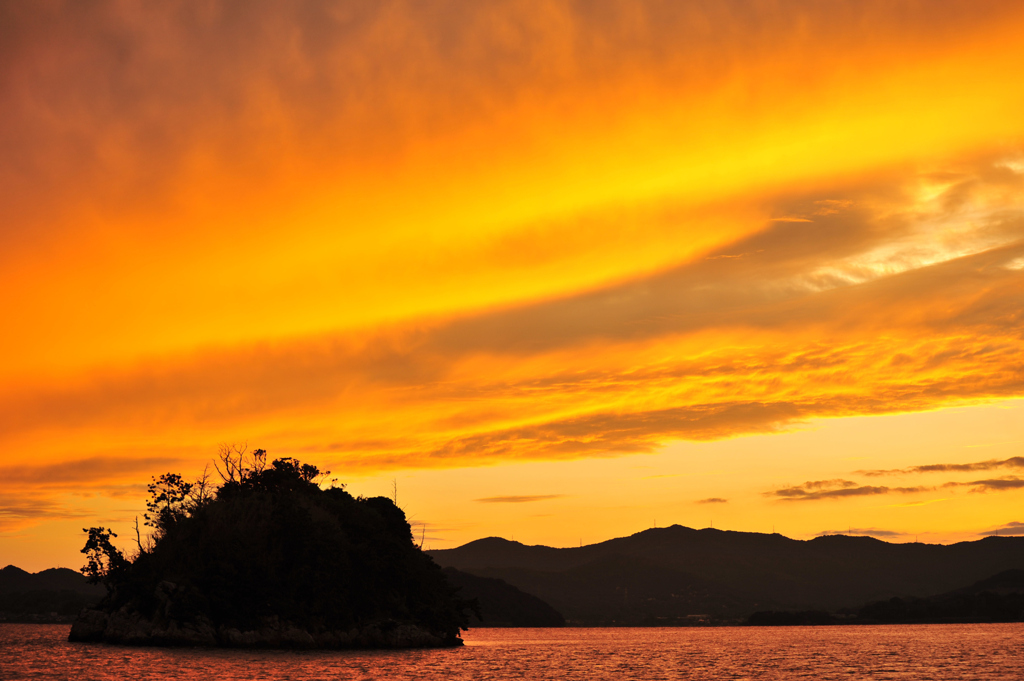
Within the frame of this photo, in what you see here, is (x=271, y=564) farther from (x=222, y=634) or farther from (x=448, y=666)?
(x=448, y=666)

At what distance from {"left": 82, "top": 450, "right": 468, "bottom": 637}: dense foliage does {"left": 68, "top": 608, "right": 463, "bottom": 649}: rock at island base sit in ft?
4.15

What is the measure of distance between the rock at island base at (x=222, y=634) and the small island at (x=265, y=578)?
17cm

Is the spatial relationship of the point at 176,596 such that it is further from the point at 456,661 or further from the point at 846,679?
the point at 846,679

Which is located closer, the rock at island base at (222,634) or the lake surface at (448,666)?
the lake surface at (448,666)

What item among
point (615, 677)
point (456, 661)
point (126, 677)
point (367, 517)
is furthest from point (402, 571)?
point (126, 677)

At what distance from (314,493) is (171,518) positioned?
2461cm

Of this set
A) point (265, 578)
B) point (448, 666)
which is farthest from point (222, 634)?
point (448, 666)

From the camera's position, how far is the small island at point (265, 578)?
117m

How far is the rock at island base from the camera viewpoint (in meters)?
116

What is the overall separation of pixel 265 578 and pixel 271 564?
2.25 m

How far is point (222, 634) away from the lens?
11969 cm

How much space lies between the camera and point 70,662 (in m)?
88.0

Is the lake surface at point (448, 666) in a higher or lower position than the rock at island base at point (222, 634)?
lower

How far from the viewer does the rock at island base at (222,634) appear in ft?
379
